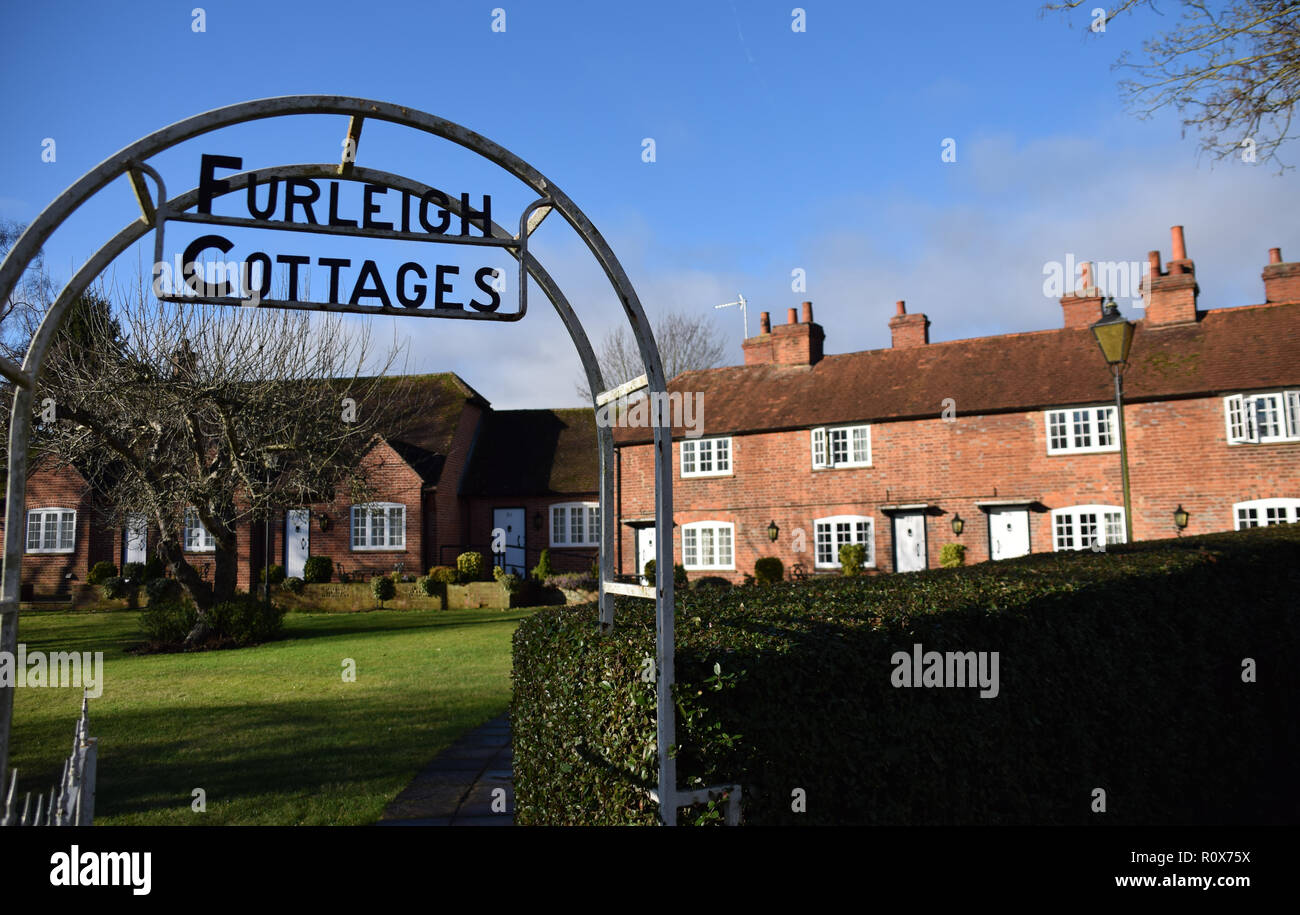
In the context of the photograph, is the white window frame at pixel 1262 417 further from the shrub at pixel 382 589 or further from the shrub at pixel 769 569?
the shrub at pixel 382 589

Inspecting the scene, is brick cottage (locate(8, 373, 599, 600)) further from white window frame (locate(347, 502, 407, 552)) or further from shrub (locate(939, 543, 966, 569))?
shrub (locate(939, 543, 966, 569))

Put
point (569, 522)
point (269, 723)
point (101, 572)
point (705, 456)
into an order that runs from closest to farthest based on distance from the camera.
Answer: point (269, 723)
point (705, 456)
point (101, 572)
point (569, 522)

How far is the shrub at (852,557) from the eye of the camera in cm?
2570

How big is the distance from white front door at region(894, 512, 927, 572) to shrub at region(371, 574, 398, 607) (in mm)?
15591

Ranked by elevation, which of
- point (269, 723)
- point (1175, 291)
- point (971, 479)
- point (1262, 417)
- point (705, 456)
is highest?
point (1175, 291)

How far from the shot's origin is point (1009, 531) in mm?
24688

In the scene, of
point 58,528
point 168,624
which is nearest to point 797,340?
point 168,624

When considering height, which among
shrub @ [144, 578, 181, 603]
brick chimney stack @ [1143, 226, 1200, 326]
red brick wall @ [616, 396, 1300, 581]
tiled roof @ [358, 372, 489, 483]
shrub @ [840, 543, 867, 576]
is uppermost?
brick chimney stack @ [1143, 226, 1200, 326]

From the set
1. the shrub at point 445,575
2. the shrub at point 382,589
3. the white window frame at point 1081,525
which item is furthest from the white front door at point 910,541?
the shrub at point 382,589

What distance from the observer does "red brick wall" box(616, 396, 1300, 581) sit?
872 inches

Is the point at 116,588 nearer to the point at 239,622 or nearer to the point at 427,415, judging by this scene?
the point at 427,415

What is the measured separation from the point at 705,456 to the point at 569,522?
669 cm

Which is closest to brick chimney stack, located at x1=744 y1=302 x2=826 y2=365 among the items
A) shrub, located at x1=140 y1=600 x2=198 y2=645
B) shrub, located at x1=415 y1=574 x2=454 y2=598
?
shrub, located at x1=415 y1=574 x2=454 y2=598
